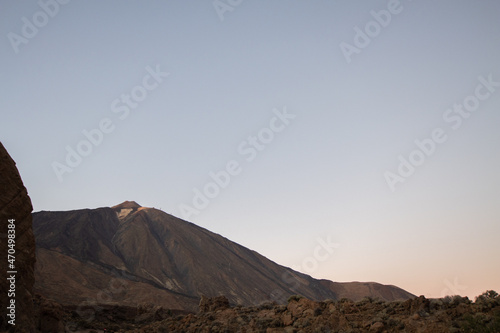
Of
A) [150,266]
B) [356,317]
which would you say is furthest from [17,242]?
[150,266]

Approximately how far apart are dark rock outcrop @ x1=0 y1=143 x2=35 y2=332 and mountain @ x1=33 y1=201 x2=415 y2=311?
4362 cm

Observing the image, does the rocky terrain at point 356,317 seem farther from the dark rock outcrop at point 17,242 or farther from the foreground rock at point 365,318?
the dark rock outcrop at point 17,242

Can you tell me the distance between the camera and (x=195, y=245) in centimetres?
10762

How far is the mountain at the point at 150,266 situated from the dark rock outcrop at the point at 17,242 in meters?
43.6

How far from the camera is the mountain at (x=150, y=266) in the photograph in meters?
64.2

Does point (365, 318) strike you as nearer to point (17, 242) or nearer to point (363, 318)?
point (363, 318)

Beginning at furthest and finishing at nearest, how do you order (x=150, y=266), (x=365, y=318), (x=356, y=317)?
(x=150, y=266)
(x=356, y=317)
(x=365, y=318)

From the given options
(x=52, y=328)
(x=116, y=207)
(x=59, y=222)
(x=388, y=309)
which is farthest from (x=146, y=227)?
(x=388, y=309)

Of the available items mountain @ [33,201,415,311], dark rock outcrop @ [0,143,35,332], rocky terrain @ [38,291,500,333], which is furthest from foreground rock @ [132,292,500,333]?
mountain @ [33,201,415,311]

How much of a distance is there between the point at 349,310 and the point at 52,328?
43.7 feet

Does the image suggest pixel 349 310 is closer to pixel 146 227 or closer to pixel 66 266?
pixel 66 266

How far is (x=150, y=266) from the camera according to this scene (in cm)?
8875

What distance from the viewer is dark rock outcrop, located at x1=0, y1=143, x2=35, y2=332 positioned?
13719 millimetres

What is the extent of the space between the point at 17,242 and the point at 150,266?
77819 mm
